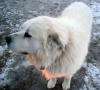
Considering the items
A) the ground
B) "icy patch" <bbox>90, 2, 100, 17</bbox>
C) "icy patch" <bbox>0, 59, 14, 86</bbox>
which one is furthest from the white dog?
"icy patch" <bbox>90, 2, 100, 17</bbox>

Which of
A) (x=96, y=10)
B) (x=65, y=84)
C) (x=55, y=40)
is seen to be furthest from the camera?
(x=96, y=10)

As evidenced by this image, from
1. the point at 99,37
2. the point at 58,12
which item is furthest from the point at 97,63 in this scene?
the point at 58,12

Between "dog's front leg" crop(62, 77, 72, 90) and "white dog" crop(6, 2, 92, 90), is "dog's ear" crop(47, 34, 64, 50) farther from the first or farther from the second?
"dog's front leg" crop(62, 77, 72, 90)

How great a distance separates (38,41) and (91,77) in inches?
77.4

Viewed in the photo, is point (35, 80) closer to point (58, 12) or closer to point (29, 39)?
point (29, 39)

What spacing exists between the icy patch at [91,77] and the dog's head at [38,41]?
4.98 ft

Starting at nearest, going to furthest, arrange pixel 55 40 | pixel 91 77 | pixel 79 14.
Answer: pixel 55 40, pixel 79 14, pixel 91 77

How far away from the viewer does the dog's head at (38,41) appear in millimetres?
2436

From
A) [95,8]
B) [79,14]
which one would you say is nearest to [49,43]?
[79,14]

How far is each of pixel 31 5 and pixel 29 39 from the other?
514cm

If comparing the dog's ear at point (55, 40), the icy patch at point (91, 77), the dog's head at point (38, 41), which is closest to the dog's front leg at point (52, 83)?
the icy patch at point (91, 77)

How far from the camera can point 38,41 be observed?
2.47 metres

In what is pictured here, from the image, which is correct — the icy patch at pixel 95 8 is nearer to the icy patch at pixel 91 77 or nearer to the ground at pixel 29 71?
the ground at pixel 29 71

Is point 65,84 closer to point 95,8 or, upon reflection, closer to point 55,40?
point 55,40
